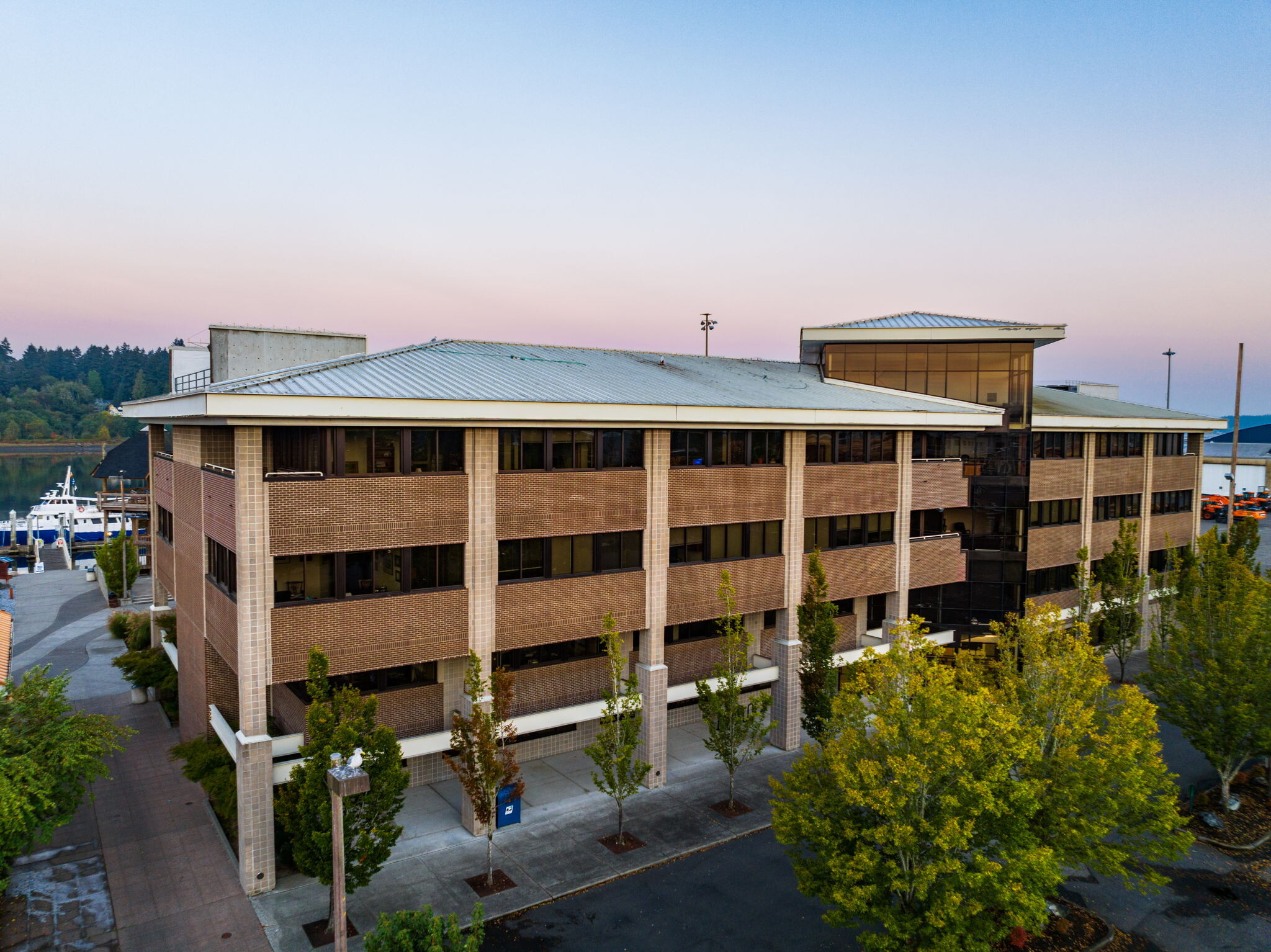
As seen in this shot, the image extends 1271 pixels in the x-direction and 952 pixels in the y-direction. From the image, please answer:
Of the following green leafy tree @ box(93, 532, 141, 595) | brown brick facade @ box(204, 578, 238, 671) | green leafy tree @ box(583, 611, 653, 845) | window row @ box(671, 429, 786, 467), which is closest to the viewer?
brown brick facade @ box(204, 578, 238, 671)

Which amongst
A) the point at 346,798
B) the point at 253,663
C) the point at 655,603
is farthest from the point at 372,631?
the point at 655,603

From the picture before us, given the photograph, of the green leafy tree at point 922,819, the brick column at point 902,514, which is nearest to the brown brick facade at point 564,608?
the green leafy tree at point 922,819

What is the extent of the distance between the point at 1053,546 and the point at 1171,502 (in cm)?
1457

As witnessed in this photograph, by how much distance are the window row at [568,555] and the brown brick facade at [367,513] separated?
1913 mm

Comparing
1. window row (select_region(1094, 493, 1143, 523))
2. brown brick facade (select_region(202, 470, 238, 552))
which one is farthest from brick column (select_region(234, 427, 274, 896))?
window row (select_region(1094, 493, 1143, 523))

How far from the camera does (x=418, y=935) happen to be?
1447 centimetres

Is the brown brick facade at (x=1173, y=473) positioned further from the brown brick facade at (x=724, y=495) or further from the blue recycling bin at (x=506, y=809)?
the blue recycling bin at (x=506, y=809)

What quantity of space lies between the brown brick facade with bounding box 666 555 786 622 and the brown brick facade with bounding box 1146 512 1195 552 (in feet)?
95.0

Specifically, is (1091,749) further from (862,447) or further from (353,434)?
(353,434)

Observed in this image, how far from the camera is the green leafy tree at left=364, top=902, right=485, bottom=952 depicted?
13.8 meters

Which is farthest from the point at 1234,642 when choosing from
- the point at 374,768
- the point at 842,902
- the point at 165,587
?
the point at 165,587

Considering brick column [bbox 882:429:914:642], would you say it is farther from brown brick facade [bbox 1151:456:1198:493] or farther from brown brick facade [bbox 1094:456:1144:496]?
brown brick facade [bbox 1151:456:1198:493]

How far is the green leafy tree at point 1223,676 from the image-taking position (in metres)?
25.2

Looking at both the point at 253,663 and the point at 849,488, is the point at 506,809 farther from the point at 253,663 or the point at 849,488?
the point at 849,488
